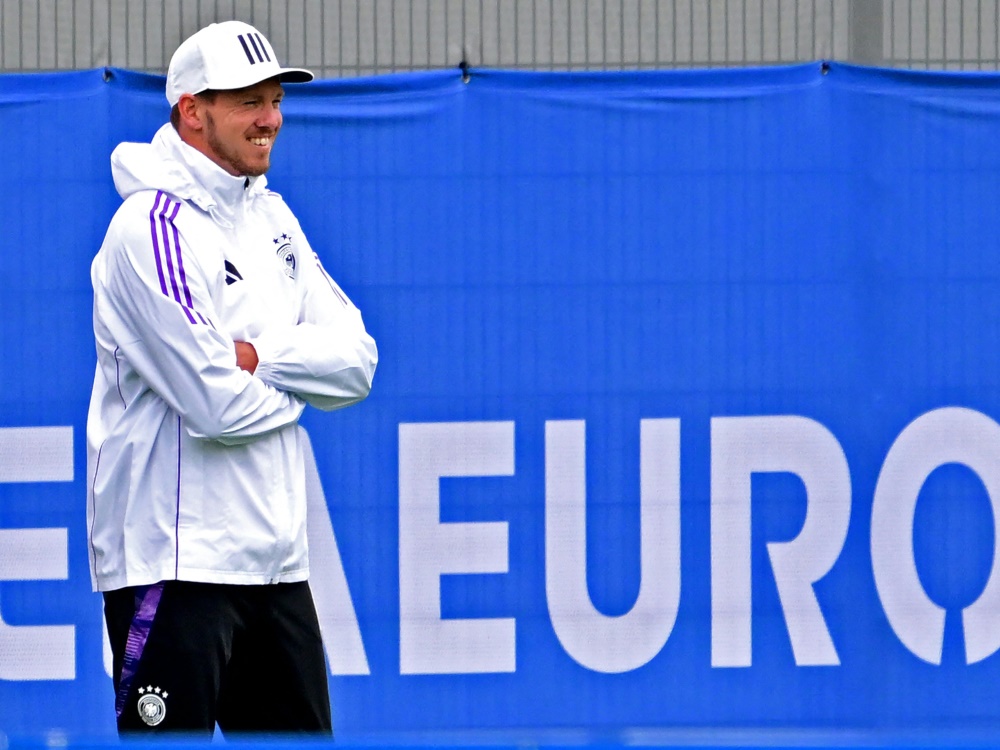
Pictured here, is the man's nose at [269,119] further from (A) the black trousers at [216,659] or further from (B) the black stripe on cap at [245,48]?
(A) the black trousers at [216,659]

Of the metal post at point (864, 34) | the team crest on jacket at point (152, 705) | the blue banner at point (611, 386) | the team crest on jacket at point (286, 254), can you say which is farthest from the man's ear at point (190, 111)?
the metal post at point (864, 34)

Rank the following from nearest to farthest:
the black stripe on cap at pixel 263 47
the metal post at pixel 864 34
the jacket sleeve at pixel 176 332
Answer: the jacket sleeve at pixel 176 332, the black stripe on cap at pixel 263 47, the metal post at pixel 864 34

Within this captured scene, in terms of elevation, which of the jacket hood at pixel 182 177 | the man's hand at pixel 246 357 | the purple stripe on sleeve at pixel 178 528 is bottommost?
the purple stripe on sleeve at pixel 178 528

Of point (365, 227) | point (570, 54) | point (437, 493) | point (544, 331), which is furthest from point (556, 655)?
point (570, 54)

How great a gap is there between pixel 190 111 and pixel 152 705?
1.15m

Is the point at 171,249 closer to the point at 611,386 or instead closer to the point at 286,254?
the point at 286,254

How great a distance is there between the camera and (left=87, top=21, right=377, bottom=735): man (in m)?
3.04

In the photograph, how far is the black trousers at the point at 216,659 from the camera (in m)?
3.04

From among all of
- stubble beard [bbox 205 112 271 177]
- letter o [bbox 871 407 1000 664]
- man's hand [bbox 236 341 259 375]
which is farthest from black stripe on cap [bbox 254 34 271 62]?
letter o [bbox 871 407 1000 664]

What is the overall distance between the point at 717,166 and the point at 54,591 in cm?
216

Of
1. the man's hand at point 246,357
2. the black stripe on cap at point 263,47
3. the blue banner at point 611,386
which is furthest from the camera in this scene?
the blue banner at point 611,386

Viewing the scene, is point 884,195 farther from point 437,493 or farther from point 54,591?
point 54,591

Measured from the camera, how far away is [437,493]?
179 inches

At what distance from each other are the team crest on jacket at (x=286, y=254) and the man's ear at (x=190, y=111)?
0.90 ft
